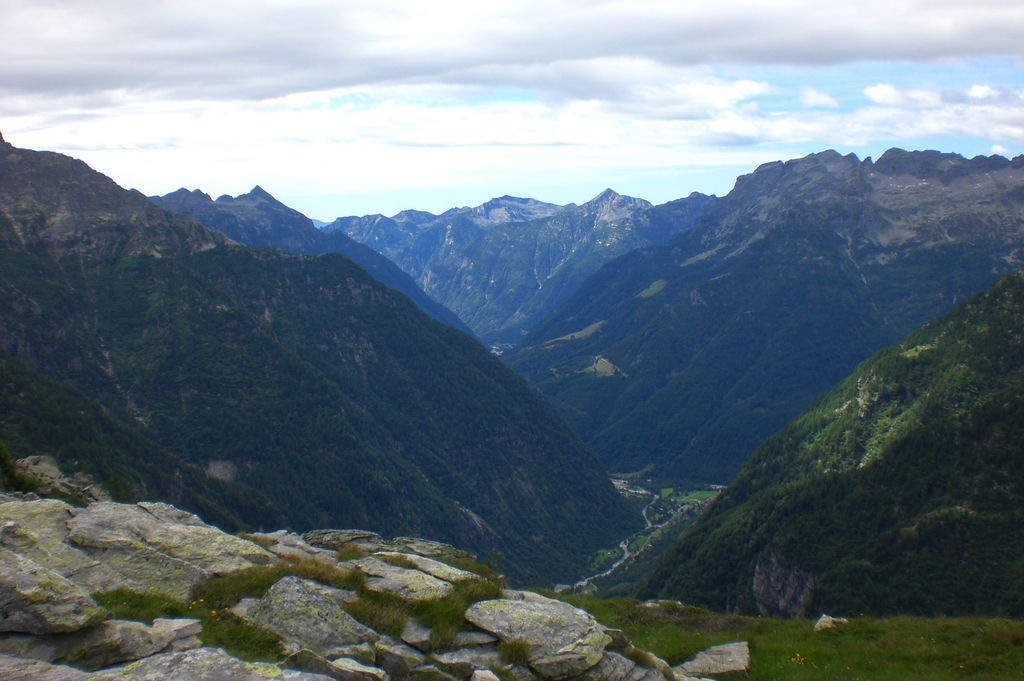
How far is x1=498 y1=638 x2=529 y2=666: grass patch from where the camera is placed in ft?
123

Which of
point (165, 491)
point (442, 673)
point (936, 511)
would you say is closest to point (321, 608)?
point (442, 673)

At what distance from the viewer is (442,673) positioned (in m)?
35.2

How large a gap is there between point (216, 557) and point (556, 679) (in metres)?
21.2

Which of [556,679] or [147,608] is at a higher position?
[147,608]

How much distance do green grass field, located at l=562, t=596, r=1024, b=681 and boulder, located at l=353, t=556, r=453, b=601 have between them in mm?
19191

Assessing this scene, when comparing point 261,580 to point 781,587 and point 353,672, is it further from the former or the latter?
point 781,587

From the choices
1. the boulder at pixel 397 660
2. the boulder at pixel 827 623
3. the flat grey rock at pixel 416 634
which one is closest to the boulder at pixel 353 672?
the boulder at pixel 397 660

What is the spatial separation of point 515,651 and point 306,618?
1045 centimetres

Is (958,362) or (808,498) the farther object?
(958,362)

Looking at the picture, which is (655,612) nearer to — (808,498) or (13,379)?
(808,498)

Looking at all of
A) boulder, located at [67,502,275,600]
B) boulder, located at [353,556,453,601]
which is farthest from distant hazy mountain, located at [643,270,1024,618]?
boulder, located at [67,502,275,600]

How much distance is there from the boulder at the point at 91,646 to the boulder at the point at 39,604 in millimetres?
349

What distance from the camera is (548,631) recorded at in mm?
39500

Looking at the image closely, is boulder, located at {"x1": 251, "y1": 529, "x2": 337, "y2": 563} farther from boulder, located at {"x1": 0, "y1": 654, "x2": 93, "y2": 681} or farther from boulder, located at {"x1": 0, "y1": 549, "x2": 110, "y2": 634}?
boulder, located at {"x1": 0, "y1": 654, "x2": 93, "y2": 681}
